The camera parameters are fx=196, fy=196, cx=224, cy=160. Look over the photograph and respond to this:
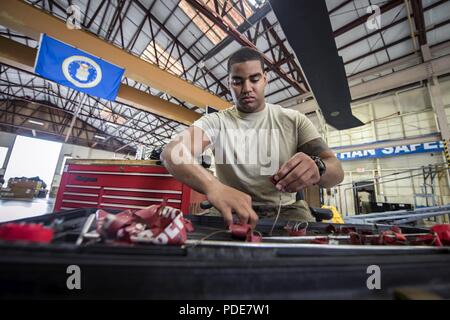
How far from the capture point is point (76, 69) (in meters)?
2.63

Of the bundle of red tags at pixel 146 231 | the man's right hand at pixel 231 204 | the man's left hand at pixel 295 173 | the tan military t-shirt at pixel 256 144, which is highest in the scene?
the tan military t-shirt at pixel 256 144

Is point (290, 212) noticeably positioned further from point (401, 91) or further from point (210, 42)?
point (401, 91)

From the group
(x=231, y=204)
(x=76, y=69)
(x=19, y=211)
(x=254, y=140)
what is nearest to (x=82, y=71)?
(x=76, y=69)

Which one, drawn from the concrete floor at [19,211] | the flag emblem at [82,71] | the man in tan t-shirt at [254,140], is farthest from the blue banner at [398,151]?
the concrete floor at [19,211]

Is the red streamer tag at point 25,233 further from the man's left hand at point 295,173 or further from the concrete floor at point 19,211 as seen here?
the concrete floor at point 19,211

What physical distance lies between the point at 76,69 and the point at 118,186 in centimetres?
189

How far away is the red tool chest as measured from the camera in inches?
70.7

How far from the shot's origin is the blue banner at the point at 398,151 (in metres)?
5.32

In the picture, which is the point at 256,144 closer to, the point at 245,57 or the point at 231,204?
the point at 245,57

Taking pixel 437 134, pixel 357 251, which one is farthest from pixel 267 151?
pixel 437 134

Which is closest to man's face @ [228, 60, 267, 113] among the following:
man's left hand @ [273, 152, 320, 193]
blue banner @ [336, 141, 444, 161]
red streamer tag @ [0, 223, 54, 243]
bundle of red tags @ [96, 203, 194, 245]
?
man's left hand @ [273, 152, 320, 193]

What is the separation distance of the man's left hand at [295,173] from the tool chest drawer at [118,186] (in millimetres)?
1291
